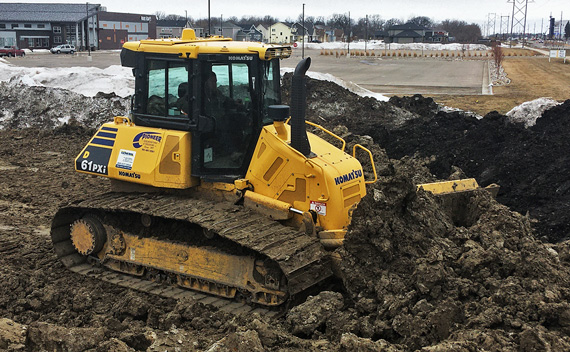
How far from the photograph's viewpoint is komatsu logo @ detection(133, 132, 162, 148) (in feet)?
26.6

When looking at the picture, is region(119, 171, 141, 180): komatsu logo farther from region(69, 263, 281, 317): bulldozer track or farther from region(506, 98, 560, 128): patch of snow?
region(506, 98, 560, 128): patch of snow

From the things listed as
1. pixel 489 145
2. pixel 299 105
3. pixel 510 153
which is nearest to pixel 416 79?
pixel 489 145

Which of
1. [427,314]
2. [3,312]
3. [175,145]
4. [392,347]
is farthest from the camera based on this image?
[175,145]

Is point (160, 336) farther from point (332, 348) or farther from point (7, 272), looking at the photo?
point (7, 272)

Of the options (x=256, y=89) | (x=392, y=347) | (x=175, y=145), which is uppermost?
(x=256, y=89)

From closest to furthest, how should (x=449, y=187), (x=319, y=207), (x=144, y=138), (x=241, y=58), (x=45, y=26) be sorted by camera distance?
(x=319, y=207) → (x=241, y=58) → (x=144, y=138) → (x=449, y=187) → (x=45, y=26)

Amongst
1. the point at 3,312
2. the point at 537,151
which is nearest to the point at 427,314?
the point at 3,312

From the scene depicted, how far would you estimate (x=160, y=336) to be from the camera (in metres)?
6.16

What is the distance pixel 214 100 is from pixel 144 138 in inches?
47.2

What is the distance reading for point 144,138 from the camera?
27.1ft

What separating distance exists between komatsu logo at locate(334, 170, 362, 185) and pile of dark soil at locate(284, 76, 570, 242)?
13.6 feet

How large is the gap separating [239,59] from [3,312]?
408 cm

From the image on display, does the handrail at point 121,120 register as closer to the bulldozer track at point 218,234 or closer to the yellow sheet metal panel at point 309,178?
the bulldozer track at point 218,234

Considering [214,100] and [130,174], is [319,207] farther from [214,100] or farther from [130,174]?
[130,174]
